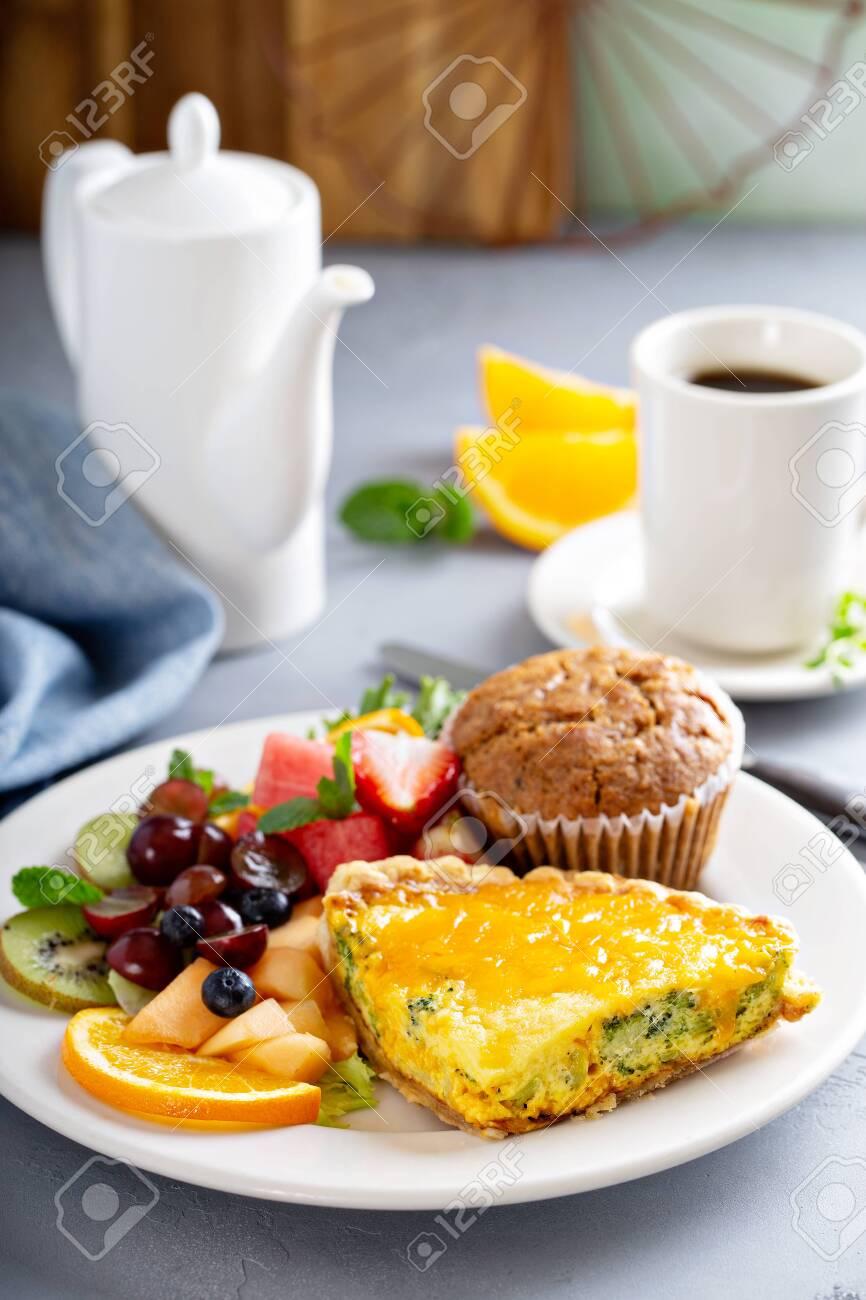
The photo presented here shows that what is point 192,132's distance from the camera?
7.73ft

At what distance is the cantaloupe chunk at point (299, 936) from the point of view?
70.1 inches

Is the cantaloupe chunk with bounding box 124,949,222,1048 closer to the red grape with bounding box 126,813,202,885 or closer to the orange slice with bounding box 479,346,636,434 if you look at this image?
the red grape with bounding box 126,813,202,885

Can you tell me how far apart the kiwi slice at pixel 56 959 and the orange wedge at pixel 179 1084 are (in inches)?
3.4

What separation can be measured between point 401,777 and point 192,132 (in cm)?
107

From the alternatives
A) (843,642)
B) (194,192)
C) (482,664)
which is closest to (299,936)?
(482,664)

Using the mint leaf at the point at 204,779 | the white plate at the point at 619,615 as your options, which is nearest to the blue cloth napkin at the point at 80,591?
the mint leaf at the point at 204,779

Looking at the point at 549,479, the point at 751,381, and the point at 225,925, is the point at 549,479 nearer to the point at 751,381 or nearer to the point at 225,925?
the point at 751,381

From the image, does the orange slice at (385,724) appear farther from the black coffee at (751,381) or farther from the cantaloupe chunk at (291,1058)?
the black coffee at (751,381)

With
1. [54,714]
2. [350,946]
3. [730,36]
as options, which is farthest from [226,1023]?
[730,36]

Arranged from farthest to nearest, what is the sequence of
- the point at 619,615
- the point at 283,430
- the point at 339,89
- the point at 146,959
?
the point at 339,89
the point at 619,615
the point at 283,430
the point at 146,959

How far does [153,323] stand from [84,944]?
39.9 inches

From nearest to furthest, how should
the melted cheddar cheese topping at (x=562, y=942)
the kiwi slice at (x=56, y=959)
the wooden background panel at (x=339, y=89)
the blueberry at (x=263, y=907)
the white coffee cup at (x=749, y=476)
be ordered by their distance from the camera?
the melted cheddar cheese topping at (x=562, y=942) < the kiwi slice at (x=56, y=959) < the blueberry at (x=263, y=907) < the white coffee cup at (x=749, y=476) < the wooden background panel at (x=339, y=89)

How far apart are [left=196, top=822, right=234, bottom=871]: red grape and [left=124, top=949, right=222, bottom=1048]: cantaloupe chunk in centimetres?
22

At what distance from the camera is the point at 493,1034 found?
151cm
